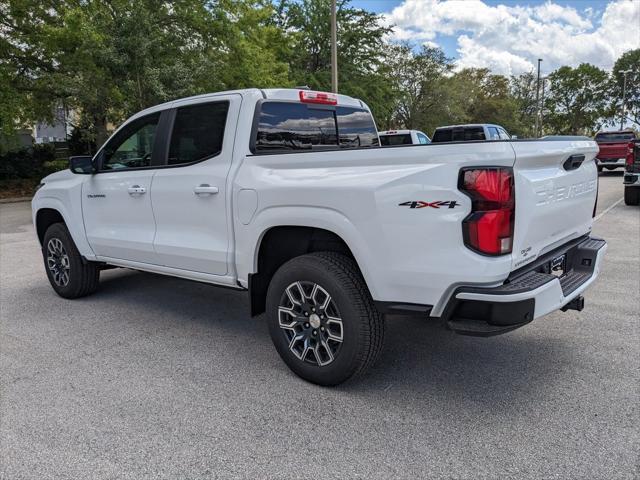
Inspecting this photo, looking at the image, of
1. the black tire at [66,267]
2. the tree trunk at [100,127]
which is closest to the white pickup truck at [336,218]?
the black tire at [66,267]

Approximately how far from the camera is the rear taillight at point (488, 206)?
2.55 m

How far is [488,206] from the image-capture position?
101 inches

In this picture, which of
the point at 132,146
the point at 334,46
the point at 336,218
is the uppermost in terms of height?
the point at 334,46

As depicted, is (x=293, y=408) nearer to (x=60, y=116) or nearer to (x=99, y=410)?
(x=99, y=410)

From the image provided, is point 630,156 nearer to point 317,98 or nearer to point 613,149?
point 317,98

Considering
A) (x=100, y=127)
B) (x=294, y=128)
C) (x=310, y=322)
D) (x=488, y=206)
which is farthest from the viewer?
(x=100, y=127)

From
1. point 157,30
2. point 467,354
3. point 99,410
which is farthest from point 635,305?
point 157,30

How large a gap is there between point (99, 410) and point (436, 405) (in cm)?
203

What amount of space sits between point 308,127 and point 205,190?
0.99m

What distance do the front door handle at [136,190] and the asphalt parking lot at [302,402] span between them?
119cm

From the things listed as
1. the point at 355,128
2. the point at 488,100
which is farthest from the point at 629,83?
the point at 355,128

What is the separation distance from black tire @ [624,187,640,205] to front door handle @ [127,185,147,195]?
11.3 m

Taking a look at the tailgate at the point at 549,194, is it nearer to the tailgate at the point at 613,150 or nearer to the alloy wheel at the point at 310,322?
the alloy wheel at the point at 310,322

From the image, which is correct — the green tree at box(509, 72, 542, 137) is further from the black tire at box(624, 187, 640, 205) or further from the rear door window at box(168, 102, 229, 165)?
the rear door window at box(168, 102, 229, 165)
